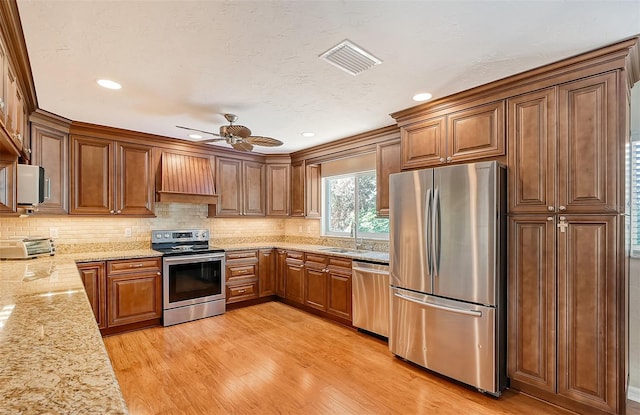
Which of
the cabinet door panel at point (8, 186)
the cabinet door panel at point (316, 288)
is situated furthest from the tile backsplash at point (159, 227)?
the cabinet door panel at point (8, 186)

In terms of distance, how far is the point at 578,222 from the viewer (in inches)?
89.0

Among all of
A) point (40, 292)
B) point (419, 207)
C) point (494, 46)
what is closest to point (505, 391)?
point (419, 207)

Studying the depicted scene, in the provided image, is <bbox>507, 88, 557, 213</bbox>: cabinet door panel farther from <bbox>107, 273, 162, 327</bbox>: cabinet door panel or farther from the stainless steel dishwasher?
<bbox>107, 273, 162, 327</bbox>: cabinet door panel

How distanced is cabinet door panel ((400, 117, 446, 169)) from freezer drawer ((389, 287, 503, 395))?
4.08 ft

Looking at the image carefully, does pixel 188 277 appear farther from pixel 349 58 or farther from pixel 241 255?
pixel 349 58

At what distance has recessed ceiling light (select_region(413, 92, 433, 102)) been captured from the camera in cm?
283

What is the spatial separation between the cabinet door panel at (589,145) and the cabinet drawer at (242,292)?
3.91 m

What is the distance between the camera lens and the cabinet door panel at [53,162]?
3343 mm

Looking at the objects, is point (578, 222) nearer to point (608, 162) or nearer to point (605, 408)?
point (608, 162)

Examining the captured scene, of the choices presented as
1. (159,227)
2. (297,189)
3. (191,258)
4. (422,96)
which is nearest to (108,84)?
(191,258)

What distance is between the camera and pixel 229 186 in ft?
16.4

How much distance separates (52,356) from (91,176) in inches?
136

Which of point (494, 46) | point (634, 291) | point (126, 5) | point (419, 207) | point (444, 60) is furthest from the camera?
point (419, 207)

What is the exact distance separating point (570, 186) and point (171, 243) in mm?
4494
